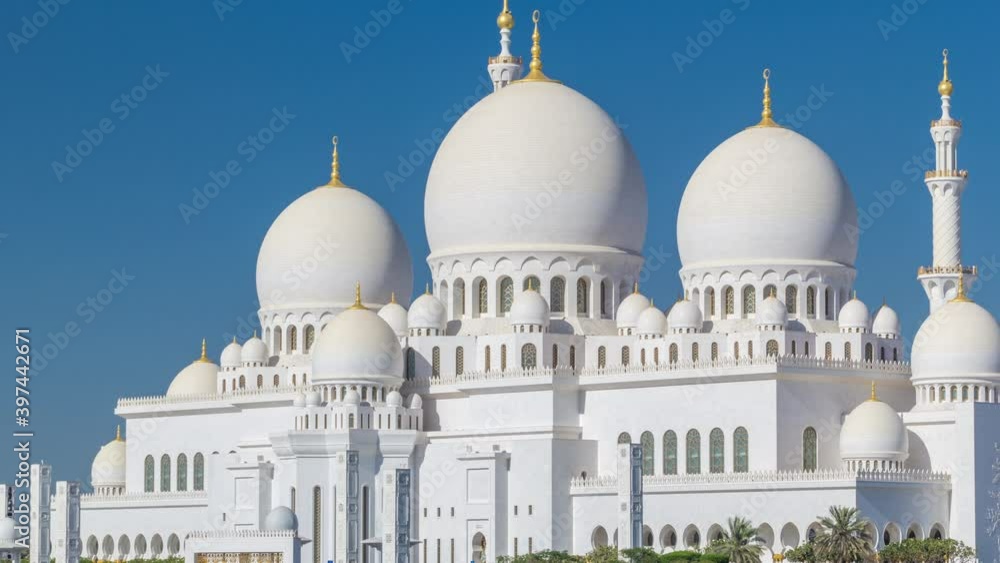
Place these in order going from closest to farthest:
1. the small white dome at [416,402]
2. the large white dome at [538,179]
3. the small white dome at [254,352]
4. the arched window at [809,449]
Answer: the arched window at [809,449]
the small white dome at [416,402]
the large white dome at [538,179]
the small white dome at [254,352]

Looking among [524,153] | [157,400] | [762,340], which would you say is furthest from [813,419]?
[157,400]

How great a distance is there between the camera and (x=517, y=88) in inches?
3233

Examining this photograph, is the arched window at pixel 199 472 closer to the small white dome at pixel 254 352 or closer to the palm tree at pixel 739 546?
the small white dome at pixel 254 352

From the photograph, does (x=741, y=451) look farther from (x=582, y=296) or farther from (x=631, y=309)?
(x=582, y=296)

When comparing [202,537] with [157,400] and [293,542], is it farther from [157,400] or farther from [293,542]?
[157,400]

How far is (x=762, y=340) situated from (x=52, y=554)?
27516 mm

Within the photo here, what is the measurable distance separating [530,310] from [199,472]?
15715mm

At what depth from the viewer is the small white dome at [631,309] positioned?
79.4 meters

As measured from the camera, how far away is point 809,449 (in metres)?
73.5

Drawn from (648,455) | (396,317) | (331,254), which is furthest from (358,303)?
(648,455)

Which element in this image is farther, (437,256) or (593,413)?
(437,256)

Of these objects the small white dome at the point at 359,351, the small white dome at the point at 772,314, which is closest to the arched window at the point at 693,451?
the small white dome at the point at 772,314

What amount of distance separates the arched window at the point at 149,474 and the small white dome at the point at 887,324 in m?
26.7

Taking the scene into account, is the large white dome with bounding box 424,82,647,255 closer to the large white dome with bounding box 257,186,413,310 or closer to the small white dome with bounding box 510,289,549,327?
the small white dome with bounding box 510,289,549,327
